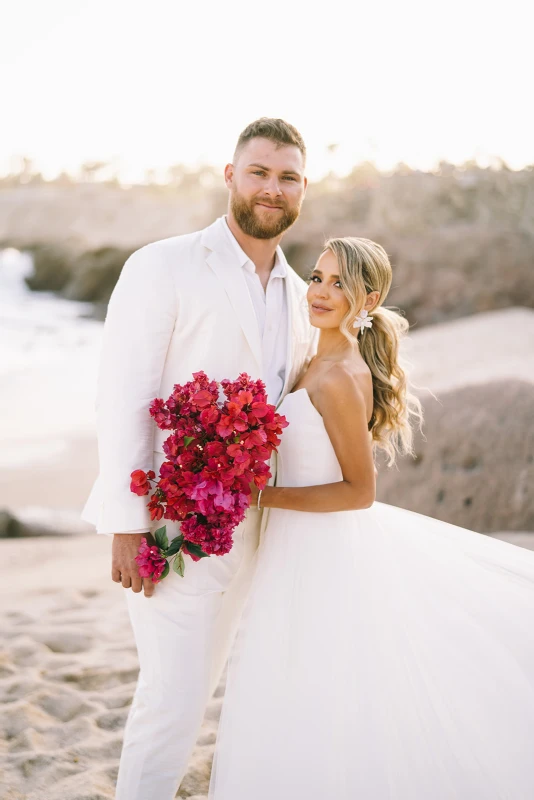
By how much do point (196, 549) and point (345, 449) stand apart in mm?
690

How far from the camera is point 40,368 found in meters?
14.3

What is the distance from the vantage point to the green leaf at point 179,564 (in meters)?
2.54

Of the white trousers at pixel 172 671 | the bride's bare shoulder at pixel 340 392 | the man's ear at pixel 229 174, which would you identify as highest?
the man's ear at pixel 229 174

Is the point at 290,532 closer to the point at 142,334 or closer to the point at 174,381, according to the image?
the point at 174,381

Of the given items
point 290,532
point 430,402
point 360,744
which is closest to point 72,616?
point 290,532

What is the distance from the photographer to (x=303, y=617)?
264 centimetres

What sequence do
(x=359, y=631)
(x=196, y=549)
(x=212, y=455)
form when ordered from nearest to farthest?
(x=212, y=455)
(x=196, y=549)
(x=359, y=631)

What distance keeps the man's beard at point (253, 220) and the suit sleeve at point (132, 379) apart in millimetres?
424

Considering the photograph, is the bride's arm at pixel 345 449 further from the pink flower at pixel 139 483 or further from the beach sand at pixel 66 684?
the beach sand at pixel 66 684

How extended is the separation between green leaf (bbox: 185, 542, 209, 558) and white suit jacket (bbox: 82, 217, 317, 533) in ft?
0.77

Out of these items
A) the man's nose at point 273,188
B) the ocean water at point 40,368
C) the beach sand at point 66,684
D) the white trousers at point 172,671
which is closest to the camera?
the white trousers at point 172,671

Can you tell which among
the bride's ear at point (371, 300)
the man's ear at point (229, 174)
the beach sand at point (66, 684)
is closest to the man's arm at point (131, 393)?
the man's ear at point (229, 174)

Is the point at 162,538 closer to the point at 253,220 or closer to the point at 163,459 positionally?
the point at 163,459

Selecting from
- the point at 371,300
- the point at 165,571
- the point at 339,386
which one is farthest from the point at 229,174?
the point at 165,571
